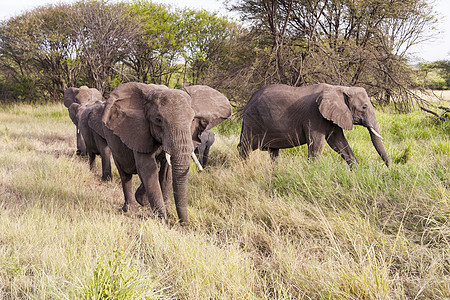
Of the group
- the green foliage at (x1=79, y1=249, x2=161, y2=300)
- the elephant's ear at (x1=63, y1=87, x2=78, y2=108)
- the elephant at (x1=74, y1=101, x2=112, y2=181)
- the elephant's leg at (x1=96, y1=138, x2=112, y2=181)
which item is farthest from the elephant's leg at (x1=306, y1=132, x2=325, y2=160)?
the elephant's ear at (x1=63, y1=87, x2=78, y2=108)

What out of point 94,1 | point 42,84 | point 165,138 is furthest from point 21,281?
point 42,84

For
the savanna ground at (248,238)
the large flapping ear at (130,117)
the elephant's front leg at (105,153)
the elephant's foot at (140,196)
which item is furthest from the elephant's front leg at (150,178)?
the elephant's front leg at (105,153)

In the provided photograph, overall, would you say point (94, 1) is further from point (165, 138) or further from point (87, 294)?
point (87, 294)

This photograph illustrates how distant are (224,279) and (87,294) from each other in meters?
0.88

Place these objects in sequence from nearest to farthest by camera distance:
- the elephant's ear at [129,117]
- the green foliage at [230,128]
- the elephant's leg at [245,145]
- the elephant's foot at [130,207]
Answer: the elephant's ear at [129,117] → the elephant's foot at [130,207] → the elephant's leg at [245,145] → the green foliage at [230,128]

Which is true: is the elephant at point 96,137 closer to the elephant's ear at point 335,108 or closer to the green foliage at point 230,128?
the elephant's ear at point 335,108

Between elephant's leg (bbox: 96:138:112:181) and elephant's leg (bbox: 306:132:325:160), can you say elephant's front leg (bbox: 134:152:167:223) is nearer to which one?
elephant's leg (bbox: 96:138:112:181)

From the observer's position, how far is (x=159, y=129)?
12.0 ft

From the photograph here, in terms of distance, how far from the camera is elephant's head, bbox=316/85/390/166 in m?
5.28

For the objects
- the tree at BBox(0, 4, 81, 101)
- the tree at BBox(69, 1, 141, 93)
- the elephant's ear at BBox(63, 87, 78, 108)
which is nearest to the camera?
the elephant's ear at BBox(63, 87, 78, 108)

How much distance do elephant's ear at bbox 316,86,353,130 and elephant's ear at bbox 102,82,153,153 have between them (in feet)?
8.79

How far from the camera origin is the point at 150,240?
324 centimetres

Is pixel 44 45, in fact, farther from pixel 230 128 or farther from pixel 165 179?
pixel 165 179

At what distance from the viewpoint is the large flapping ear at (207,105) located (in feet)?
13.4
